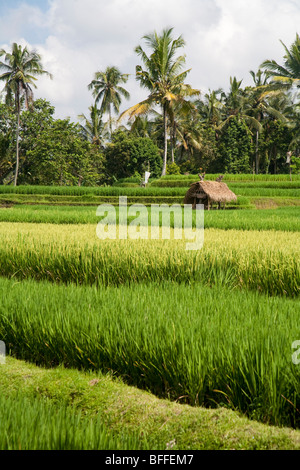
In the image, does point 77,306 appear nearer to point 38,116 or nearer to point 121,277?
point 121,277

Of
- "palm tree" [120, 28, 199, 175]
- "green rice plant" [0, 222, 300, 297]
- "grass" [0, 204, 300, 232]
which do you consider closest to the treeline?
"palm tree" [120, 28, 199, 175]

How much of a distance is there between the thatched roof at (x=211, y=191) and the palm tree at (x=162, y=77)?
627cm

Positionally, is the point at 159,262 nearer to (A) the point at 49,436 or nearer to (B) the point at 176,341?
(B) the point at 176,341

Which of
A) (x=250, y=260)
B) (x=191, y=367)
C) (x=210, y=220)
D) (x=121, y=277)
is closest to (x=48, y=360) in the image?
(x=191, y=367)

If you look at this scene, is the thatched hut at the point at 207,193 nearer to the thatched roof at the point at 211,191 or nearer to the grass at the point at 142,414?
the thatched roof at the point at 211,191

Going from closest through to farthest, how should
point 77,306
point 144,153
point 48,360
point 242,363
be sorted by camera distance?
point 242,363, point 48,360, point 77,306, point 144,153

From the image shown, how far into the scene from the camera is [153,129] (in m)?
31.8

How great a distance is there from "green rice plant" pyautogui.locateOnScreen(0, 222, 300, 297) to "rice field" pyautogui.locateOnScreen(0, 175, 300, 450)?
1 centimetres

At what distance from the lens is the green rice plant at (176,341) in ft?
6.09

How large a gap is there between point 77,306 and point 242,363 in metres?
1.25

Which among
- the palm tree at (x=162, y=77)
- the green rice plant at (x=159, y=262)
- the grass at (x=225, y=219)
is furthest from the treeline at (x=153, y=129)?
the green rice plant at (x=159, y=262)

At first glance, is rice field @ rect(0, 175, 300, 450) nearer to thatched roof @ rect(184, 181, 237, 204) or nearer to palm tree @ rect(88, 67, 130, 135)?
thatched roof @ rect(184, 181, 237, 204)

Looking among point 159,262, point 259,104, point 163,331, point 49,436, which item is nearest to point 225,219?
point 159,262

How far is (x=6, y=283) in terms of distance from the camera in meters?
3.75
